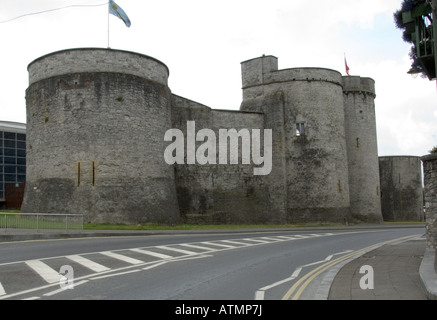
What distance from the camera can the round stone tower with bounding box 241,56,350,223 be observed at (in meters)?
39.9

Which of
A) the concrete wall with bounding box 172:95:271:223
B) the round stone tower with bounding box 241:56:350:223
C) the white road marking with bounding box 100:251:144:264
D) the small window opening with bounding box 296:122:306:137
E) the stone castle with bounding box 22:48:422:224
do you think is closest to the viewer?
the white road marking with bounding box 100:251:144:264

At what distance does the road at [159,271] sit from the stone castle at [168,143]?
1172cm

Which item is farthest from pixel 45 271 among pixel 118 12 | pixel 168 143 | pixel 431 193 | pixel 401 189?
pixel 401 189

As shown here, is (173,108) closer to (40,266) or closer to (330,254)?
(330,254)

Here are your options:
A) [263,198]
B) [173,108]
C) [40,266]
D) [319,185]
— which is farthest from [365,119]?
[40,266]

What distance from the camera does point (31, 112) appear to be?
101ft

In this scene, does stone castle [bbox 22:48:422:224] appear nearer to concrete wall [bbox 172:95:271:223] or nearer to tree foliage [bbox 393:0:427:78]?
concrete wall [bbox 172:95:271:223]

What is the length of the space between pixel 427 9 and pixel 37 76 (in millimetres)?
24636

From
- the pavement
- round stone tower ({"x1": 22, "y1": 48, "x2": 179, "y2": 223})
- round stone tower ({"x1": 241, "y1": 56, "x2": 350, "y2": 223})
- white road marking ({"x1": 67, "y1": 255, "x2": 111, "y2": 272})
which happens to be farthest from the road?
round stone tower ({"x1": 241, "y1": 56, "x2": 350, "y2": 223})

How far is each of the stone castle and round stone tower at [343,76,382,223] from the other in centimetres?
10

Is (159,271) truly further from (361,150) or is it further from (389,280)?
(361,150)

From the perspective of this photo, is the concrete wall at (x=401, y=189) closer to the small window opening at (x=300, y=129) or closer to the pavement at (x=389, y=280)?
the small window opening at (x=300, y=129)

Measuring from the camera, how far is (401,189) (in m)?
52.2

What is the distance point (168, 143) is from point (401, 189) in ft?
104
